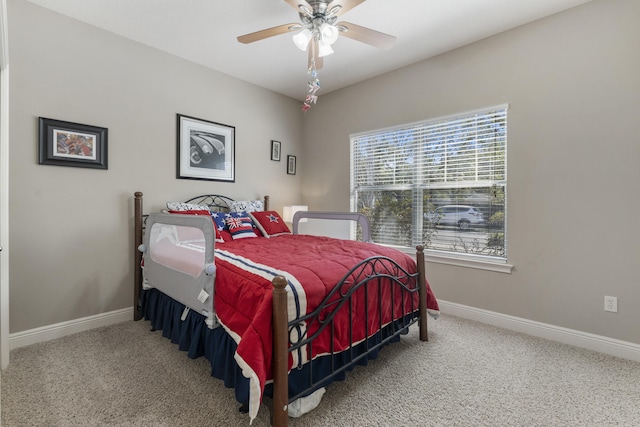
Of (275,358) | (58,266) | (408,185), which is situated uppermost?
(408,185)

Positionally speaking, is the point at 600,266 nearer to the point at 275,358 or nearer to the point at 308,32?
the point at 275,358

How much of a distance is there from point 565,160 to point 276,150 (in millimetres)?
3026

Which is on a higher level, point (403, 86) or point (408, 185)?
point (403, 86)

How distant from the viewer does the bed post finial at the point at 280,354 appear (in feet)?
4.10

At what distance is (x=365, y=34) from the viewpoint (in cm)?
200

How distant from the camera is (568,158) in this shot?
2.27 meters

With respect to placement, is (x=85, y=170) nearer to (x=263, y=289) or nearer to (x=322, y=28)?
(x=263, y=289)

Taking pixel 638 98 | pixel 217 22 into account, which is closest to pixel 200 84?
pixel 217 22

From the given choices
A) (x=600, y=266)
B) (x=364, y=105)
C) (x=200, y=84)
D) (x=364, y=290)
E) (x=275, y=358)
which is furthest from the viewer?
(x=364, y=105)

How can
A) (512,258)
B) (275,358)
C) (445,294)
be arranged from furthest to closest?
(445,294) → (512,258) → (275,358)

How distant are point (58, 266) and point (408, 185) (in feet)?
10.8

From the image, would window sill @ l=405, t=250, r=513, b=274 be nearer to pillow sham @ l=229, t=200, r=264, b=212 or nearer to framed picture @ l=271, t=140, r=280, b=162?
pillow sham @ l=229, t=200, r=264, b=212

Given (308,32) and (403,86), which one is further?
(403,86)

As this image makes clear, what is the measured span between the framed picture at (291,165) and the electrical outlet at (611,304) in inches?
134
